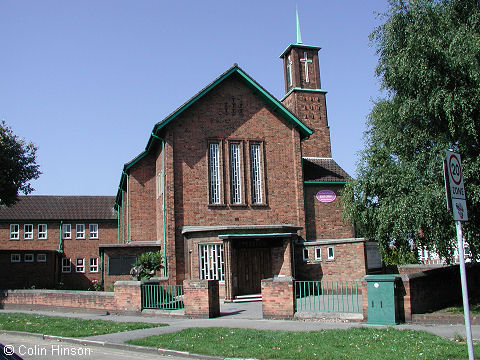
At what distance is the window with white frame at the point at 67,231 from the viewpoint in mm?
44844

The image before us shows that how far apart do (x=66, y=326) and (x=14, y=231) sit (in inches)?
1298

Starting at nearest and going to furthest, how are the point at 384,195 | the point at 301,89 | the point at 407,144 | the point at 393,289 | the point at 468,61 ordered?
the point at 393,289 < the point at 468,61 < the point at 407,144 < the point at 384,195 < the point at 301,89

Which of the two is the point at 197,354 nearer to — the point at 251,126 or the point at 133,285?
the point at 133,285

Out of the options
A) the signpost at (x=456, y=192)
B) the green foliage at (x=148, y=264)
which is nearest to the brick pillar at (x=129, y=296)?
the green foliage at (x=148, y=264)

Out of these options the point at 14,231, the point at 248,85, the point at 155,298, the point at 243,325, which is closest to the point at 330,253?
the point at 155,298

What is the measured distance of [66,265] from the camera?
43031 mm

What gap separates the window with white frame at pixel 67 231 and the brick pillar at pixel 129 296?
28021 mm

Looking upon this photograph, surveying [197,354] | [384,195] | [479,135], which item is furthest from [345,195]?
[197,354]

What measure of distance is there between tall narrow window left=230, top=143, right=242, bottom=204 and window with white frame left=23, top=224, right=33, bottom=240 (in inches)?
1034

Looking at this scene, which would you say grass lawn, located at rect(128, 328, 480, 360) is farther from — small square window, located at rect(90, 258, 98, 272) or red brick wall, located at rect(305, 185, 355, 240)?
small square window, located at rect(90, 258, 98, 272)

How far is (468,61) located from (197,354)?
10.8m

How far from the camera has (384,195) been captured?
17984 mm

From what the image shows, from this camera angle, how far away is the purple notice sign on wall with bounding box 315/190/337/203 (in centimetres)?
2714

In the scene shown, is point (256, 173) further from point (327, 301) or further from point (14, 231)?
point (14, 231)
